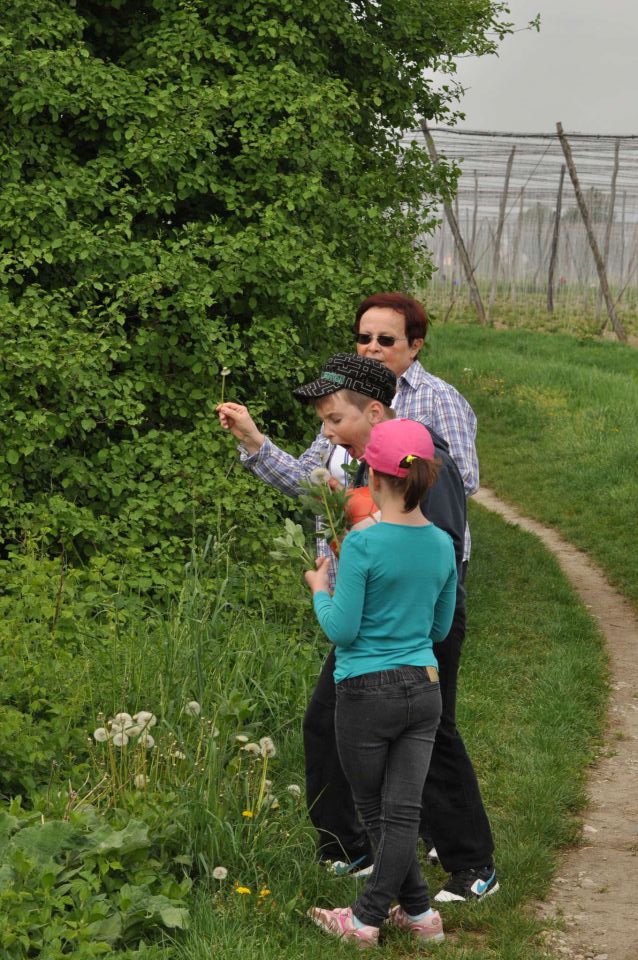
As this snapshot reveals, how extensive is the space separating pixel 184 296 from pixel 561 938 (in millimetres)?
4065

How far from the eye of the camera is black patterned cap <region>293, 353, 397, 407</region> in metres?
3.71

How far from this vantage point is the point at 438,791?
4016 mm

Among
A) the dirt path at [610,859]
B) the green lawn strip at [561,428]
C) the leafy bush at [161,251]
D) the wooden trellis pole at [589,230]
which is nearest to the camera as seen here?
the dirt path at [610,859]

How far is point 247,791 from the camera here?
408 centimetres

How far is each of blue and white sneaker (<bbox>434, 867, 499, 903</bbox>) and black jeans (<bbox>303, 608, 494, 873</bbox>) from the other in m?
0.03

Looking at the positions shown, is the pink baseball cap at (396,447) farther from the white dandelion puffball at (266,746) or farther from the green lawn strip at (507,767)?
the green lawn strip at (507,767)

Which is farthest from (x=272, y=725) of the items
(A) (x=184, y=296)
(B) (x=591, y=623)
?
(B) (x=591, y=623)

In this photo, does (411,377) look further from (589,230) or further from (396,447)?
(589,230)

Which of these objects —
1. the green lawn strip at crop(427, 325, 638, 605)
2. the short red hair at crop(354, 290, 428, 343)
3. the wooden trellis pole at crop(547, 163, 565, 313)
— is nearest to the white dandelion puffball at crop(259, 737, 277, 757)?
the short red hair at crop(354, 290, 428, 343)

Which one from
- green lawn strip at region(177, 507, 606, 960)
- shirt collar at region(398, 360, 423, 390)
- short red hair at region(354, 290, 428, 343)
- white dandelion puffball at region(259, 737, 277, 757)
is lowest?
green lawn strip at region(177, 507, 606, 960)

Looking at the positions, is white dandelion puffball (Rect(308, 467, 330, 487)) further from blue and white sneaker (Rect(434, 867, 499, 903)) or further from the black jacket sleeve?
blue and white sneaker (Rect(434, 867, 499, 903))

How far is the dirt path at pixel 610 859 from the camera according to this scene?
13.0ft

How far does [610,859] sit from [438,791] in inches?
40.6

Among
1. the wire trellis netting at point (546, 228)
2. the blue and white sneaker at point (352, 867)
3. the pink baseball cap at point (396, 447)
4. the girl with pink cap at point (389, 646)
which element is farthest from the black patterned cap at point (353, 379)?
the wire trellis netting at point (546, 228)
